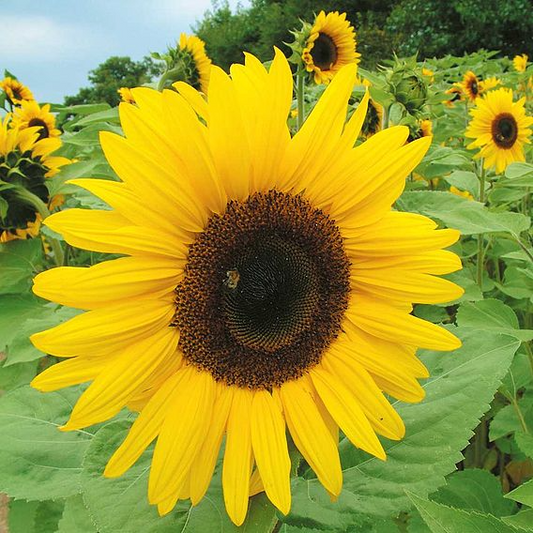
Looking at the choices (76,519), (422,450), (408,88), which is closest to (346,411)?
(422,450)

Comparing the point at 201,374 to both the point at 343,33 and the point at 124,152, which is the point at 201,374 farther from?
the point at 343,33

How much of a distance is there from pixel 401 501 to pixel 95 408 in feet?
1.51

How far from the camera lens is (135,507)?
874 mm

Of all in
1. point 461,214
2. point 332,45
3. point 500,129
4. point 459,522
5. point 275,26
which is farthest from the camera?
point 275,26

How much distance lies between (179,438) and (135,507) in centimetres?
13

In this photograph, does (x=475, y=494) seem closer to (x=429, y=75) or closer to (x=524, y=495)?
(x=524, y=495)

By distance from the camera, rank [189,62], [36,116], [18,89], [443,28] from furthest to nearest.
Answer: [443,28] < [18,89] < [36,116] < [189,62]

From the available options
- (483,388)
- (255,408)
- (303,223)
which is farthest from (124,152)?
(483,388)

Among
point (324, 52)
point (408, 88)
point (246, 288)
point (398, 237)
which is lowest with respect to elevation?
point (246, 288)

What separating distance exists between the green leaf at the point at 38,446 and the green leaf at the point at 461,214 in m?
0.89

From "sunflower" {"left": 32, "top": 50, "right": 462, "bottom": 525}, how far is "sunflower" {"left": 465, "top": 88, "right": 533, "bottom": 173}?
2.48 metres

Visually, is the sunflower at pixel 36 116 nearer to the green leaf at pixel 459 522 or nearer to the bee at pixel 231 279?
the bee at pixel 231 279

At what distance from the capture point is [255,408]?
92cm

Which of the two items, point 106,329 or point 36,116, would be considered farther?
point 36,116
